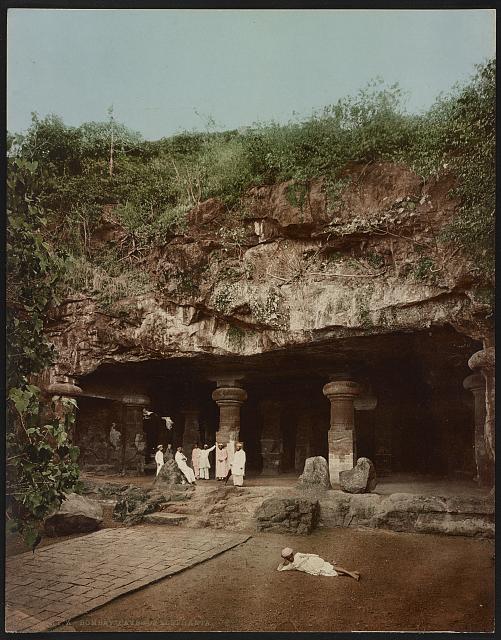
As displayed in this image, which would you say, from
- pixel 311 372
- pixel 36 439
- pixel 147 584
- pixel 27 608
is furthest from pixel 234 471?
pixel 36 439

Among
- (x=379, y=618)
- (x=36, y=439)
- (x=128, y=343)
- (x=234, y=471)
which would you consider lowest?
(x=379, y=618)

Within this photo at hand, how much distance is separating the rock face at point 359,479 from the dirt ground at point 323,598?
1924 millimetres

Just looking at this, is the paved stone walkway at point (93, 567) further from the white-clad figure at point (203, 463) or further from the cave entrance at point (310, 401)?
the cave entrance at point (310, 401)

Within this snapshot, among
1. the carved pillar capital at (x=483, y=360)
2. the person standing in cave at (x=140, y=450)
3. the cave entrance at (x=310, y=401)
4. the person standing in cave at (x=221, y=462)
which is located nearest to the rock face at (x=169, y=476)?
the person standing in cave at (x=221, y=462)

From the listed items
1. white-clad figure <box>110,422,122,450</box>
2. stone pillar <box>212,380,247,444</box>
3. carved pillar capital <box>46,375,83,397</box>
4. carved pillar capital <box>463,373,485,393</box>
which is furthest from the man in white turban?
white-clad figure <box>110,422,122,450</box>

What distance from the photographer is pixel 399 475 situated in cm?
1215

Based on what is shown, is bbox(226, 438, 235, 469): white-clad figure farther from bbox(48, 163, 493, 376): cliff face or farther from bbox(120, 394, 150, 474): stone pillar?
bbox(120, 394, 150, 474): stone pillar

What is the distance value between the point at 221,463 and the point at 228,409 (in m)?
1.11

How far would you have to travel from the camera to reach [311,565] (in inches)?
264

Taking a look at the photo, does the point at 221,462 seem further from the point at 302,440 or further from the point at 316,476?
the point at 302,440

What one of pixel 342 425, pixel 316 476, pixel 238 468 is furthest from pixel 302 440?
pixel 316 476

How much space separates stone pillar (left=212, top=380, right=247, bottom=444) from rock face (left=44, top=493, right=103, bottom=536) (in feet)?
10.8

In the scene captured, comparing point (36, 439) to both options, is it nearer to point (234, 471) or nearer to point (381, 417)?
point (234, 471)

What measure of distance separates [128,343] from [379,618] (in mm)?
6846
